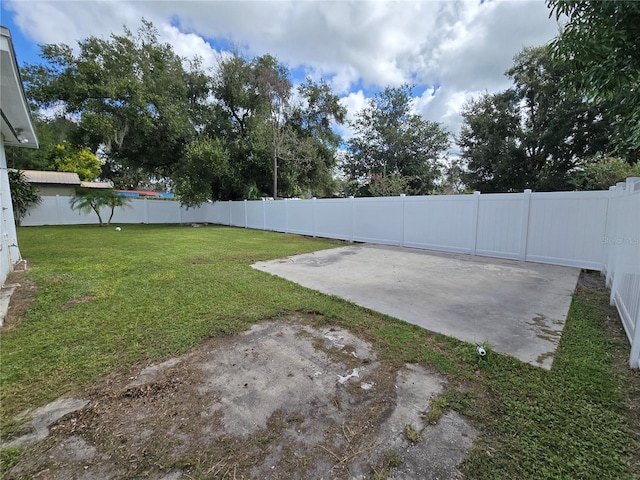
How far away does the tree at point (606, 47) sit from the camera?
7.70 ft

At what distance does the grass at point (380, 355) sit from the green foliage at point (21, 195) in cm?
1331

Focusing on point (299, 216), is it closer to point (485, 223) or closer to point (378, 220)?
point (378, 220)

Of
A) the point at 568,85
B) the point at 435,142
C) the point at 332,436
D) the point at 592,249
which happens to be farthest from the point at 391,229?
the point at 435,142

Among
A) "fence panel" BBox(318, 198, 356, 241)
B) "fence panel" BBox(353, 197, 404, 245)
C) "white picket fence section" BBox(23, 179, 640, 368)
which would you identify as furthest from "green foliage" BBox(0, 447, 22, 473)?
"fence panel" BBox(318, 198, 356, 241)

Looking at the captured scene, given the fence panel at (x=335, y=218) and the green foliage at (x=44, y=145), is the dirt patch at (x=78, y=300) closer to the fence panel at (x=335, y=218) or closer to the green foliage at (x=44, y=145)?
the fence panel at (x=335, y=218)

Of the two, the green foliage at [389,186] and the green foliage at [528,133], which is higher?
the green foliage at [528,133]

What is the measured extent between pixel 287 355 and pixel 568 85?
13.3 ft

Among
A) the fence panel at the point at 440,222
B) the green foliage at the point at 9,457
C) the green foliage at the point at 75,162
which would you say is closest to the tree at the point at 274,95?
the fence panel at the point at 440,222

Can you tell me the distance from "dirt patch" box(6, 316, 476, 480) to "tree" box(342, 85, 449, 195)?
19015 mm

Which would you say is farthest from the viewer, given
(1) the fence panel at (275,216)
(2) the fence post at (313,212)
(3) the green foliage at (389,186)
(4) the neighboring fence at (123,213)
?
(4) the neighboring fence at (123,213)

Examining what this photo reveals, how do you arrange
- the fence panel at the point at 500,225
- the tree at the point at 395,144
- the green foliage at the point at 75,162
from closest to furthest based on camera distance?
the fence panel at the point at 500,225, the tree at the point at 395,144, the green foliage at the point at 75,162

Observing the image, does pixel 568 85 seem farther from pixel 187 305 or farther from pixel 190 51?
pixel 190 51

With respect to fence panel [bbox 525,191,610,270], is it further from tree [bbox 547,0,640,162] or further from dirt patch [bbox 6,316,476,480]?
dirt patch [bbox 6,316,476,480]

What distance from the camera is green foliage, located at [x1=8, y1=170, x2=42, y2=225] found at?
13639mm
